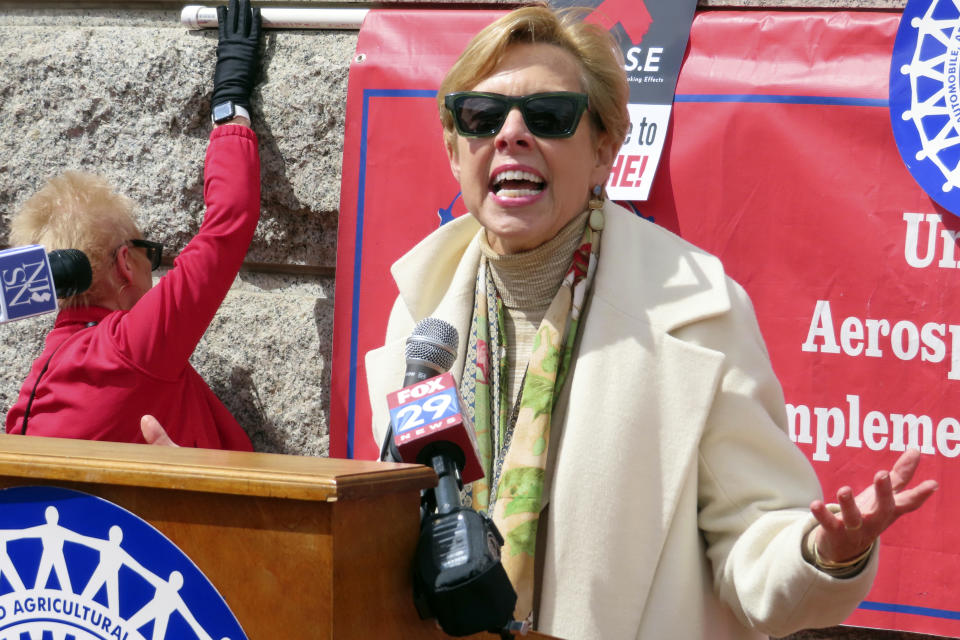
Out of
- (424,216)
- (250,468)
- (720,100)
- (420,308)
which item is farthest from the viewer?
(424,216)

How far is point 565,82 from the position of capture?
1.78m

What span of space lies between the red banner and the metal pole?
930mm

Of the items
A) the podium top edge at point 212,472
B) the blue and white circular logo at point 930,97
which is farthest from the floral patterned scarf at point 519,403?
the blue and white circular logo at point 930,97

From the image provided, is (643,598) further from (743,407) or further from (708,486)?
(743,407)

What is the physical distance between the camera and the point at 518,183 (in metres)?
1.76

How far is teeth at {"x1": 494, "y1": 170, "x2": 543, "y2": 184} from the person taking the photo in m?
1.74

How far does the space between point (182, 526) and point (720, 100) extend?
173cm

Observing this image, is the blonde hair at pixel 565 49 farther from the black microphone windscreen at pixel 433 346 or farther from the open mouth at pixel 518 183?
the black microphone windscreen at pixel 433 346

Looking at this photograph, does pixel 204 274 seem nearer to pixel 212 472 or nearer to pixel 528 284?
pixel 528 284

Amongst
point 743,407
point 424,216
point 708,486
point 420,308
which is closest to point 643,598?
point 708,486

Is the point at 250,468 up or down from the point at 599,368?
down

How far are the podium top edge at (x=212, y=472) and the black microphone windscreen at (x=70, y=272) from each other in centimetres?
111

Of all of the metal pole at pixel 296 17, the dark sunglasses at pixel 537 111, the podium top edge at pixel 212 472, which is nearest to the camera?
the podium top edge at pixel 212 472

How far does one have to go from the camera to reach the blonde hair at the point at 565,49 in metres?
1.78
